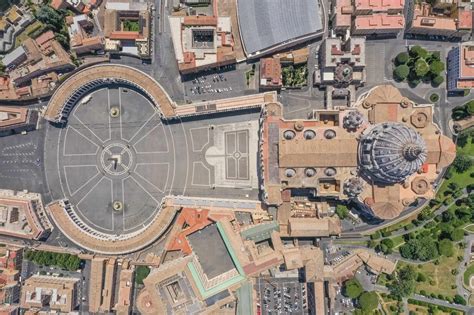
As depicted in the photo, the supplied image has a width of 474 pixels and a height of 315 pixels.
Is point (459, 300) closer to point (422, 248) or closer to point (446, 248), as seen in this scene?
point (446, 248)

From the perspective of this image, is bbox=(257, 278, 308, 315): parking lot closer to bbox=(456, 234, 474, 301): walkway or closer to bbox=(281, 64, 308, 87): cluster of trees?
bbox=(456, 234, 474, 301): walkway

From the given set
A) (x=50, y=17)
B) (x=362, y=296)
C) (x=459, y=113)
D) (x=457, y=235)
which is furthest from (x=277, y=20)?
(x=362, y=296)

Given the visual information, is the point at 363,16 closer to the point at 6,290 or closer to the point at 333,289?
the point at 333,289

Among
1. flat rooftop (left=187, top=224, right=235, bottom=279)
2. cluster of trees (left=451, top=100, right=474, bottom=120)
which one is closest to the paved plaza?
flat rooftop (left=187, top=224, right=235, bottom=279)

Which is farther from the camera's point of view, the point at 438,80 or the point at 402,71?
the point at 438,80

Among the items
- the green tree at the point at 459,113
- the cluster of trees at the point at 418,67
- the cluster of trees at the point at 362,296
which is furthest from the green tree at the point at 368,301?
the cluster of trees at the point at 418,67
